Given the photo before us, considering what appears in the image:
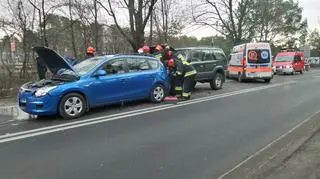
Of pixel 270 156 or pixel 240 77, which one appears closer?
pixel 270 156

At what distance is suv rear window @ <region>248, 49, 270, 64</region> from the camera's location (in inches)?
1041

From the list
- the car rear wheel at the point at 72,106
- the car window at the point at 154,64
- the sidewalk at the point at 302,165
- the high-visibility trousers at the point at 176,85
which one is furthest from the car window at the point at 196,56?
the sidewalk at the point at 302,165

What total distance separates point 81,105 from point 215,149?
17.1ft

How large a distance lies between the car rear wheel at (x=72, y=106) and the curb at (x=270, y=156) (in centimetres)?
548

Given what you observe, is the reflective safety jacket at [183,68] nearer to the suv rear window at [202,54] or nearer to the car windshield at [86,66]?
the suv rear window at [202,54]

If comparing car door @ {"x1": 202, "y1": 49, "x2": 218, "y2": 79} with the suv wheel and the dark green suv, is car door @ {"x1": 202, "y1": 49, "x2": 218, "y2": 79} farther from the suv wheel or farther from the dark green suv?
the suv wheel

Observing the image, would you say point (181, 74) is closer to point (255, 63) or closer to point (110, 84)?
point (110, 84)

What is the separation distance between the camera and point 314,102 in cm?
1567

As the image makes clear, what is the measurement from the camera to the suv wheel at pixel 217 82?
67.1 feet

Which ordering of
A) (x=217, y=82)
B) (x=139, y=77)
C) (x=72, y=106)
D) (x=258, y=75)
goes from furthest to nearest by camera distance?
(x=258, y=75), (x=217, y=82), (x=139, y=77), (x=72, y=106)

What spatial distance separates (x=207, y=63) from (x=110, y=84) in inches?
299

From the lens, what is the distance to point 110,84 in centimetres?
1343

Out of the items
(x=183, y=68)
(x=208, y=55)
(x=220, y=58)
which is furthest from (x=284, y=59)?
(x=183, y=68)

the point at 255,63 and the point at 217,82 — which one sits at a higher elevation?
the point at 255,63
